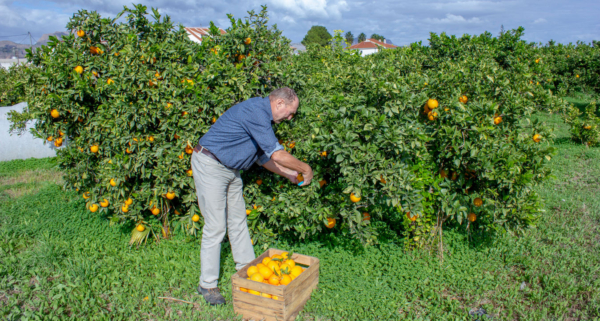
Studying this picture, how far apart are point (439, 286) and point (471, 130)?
137cm

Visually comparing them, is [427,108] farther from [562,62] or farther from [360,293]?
[562,62]

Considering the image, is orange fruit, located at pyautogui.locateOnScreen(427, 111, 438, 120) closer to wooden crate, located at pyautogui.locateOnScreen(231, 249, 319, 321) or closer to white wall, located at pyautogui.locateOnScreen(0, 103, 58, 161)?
wooden crate, located at pyautogui.locateOnScreen(231, 249, 319, 321)

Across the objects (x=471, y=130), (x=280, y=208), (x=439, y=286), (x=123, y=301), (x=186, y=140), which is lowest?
(x=123, y=301)

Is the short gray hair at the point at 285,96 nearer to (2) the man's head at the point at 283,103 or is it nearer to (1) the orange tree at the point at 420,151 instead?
(2) the man's head at the point at 283,103

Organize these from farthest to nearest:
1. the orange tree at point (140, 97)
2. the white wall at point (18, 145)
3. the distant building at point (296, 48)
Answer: the white wall at point (18, 145)
the distant building at point (296, 48)
the orange tree at point (140, 97)

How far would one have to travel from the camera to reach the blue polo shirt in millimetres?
2951

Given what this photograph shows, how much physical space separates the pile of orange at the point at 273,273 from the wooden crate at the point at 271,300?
4 centimetres

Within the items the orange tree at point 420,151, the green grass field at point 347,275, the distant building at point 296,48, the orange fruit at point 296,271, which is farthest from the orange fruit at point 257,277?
the distant building at point 296,48

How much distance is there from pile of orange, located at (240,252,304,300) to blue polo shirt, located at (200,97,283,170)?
0.84 m

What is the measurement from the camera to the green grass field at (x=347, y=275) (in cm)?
305

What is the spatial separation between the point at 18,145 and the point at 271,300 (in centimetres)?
793

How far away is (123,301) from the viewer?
10.6 ft

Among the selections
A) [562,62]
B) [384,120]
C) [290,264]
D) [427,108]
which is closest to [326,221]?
[290,264]

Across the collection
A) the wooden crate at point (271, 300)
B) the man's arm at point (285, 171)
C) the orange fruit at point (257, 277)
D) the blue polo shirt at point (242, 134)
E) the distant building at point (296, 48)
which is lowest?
the wooden crate at point (271, 300)
